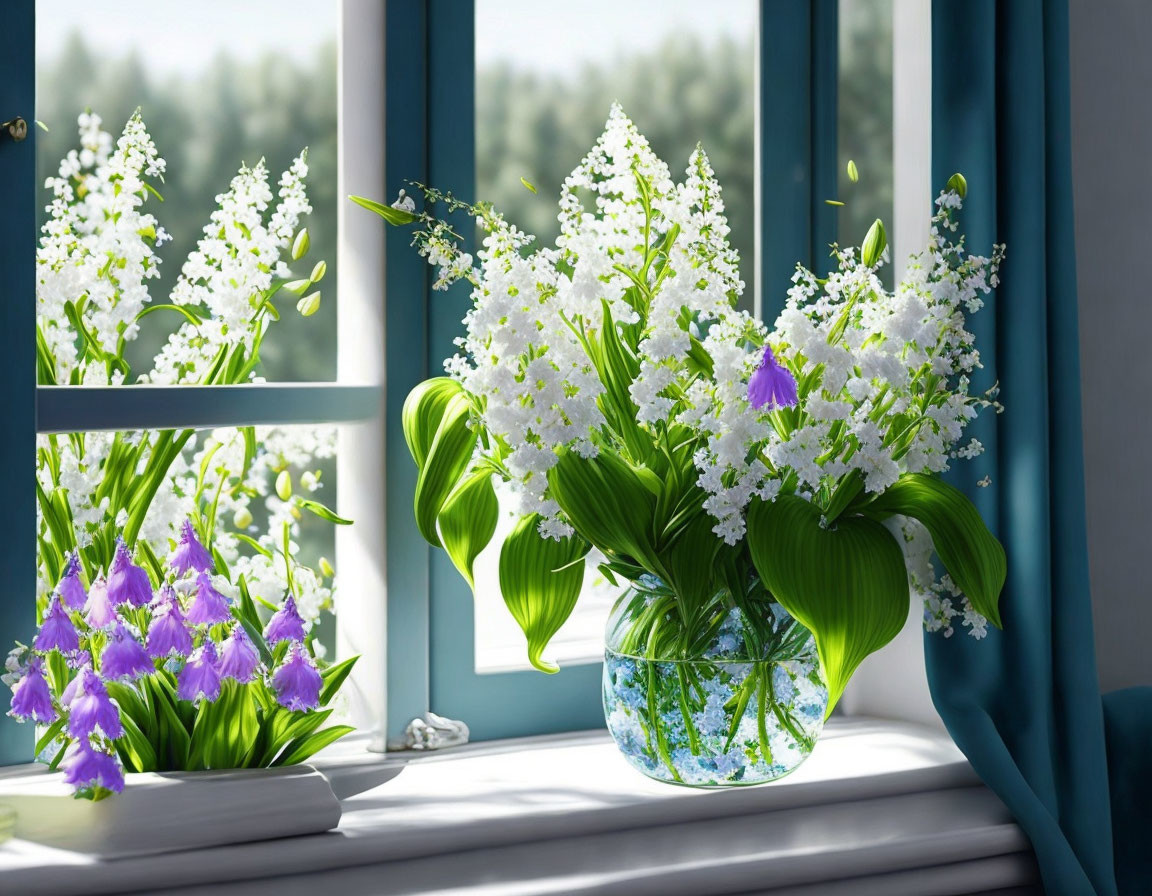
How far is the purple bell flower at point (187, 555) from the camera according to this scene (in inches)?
48.4

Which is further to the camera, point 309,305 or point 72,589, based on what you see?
point 309,305

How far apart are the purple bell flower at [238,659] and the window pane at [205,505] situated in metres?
0.08

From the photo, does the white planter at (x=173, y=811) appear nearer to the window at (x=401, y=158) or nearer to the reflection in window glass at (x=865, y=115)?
the window at (x=401, y=158)

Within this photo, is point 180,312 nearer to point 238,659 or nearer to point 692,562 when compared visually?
point 238,659

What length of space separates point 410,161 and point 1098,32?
105cm

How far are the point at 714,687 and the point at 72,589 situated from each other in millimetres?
676

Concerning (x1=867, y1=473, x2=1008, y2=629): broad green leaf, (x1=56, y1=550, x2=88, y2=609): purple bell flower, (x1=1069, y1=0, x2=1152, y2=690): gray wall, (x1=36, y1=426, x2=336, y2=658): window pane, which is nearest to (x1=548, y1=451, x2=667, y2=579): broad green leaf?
(x1=867, y1=473, x2=1008, y2=629): broad green leaf

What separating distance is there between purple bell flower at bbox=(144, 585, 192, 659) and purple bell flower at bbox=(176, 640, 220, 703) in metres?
0.01

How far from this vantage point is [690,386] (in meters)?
1.31

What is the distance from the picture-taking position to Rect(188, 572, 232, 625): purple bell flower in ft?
4.00

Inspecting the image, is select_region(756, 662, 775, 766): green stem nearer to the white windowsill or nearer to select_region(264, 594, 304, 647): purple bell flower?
the white windowsill

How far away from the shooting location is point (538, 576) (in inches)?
53.9

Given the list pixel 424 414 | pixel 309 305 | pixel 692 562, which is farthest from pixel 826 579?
pixel 309 305

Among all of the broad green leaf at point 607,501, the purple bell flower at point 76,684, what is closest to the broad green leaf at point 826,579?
the broad green leaf at point 607,501
